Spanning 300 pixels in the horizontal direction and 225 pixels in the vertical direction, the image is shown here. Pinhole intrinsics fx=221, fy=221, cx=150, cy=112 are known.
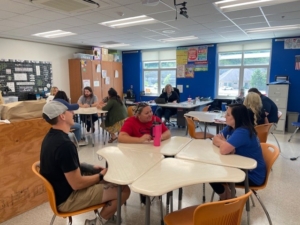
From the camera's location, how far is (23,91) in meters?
6.23

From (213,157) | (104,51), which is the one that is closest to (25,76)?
(104,51)

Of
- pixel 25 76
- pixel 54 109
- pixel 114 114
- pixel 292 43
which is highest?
pixel 292 43

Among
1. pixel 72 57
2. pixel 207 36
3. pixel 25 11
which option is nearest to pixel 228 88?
pixel 207 36

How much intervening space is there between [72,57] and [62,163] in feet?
22.1

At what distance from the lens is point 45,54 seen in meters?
6.74

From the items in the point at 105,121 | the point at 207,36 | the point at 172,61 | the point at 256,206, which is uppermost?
the point at 207,36

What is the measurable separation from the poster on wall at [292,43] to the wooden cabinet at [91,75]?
5.72 meters

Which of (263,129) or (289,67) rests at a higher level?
(289,67)

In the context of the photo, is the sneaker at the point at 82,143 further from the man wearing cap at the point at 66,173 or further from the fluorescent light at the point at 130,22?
the man wearing cap at the point at 66,173

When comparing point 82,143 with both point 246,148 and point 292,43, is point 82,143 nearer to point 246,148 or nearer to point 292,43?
point 246,148

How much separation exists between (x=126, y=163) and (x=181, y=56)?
6.60 meters

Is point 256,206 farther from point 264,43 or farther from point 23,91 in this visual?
point 23,91

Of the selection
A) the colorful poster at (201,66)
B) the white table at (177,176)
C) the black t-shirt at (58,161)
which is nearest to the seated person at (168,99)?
the colorful poster at (201,66)

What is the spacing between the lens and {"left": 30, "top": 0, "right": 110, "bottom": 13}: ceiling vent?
3170 mm
